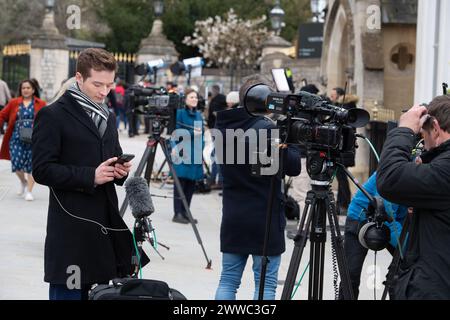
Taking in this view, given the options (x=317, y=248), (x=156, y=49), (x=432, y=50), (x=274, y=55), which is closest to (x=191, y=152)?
(x=432, y=50)

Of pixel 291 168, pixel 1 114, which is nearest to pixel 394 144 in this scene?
pixel 291 168

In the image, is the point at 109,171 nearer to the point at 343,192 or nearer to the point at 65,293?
the point at 65,293

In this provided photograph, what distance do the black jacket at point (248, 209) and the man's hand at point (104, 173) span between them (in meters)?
1.37

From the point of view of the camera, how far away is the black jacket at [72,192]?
4.99 meters

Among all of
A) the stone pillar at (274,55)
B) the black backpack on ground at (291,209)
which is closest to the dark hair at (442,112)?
the black backpack on ground at (291,209)

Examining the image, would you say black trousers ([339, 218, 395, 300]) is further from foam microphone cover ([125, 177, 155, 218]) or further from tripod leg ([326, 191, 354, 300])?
foam microphone cover ([125, 177, 155, 218])

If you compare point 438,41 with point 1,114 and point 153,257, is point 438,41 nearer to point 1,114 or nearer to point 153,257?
point 153,257

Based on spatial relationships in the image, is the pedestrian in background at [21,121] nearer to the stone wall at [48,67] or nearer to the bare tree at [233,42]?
the stone wall at [48,67]

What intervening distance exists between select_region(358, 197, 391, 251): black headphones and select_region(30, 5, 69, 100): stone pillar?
28.4 metres

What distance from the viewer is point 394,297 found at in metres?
4.57

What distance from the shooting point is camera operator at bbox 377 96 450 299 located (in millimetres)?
4316

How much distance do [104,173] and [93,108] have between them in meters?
0.42

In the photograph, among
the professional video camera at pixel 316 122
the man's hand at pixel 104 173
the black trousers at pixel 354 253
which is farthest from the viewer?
the black trousers at pixel 354 253
